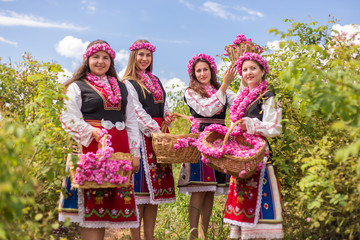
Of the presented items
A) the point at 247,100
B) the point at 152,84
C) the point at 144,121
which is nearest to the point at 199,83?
the point at 152,84

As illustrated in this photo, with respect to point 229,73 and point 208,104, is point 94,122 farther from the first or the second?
point 229,73

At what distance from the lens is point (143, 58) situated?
3936 millimetres

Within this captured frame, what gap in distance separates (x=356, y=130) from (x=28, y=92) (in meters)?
3.62

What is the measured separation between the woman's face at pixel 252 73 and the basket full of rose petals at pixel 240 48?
1.31 feet

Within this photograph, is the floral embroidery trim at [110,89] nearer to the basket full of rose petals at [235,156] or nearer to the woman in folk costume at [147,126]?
the woman in folk costume at [147,126]

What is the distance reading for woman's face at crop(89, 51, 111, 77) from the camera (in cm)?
323

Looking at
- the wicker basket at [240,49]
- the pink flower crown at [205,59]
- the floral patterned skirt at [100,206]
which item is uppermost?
the wicker basket at [240,49]

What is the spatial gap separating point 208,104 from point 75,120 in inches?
53.6

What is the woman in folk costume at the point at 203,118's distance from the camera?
3.75 meters

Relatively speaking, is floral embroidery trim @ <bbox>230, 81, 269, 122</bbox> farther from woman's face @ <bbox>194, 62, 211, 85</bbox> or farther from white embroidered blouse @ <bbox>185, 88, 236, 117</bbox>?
woman's face @ <bbox>194, 62, 211, 85</bbox>

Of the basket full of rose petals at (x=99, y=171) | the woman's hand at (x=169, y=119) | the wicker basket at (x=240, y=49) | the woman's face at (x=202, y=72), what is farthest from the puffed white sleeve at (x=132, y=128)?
the wicker basket at (x=240, y=49)

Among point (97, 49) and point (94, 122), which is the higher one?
point (97, 49)

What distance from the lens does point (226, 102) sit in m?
4.00

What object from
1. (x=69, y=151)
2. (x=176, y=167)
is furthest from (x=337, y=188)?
(x=176, y=167)
